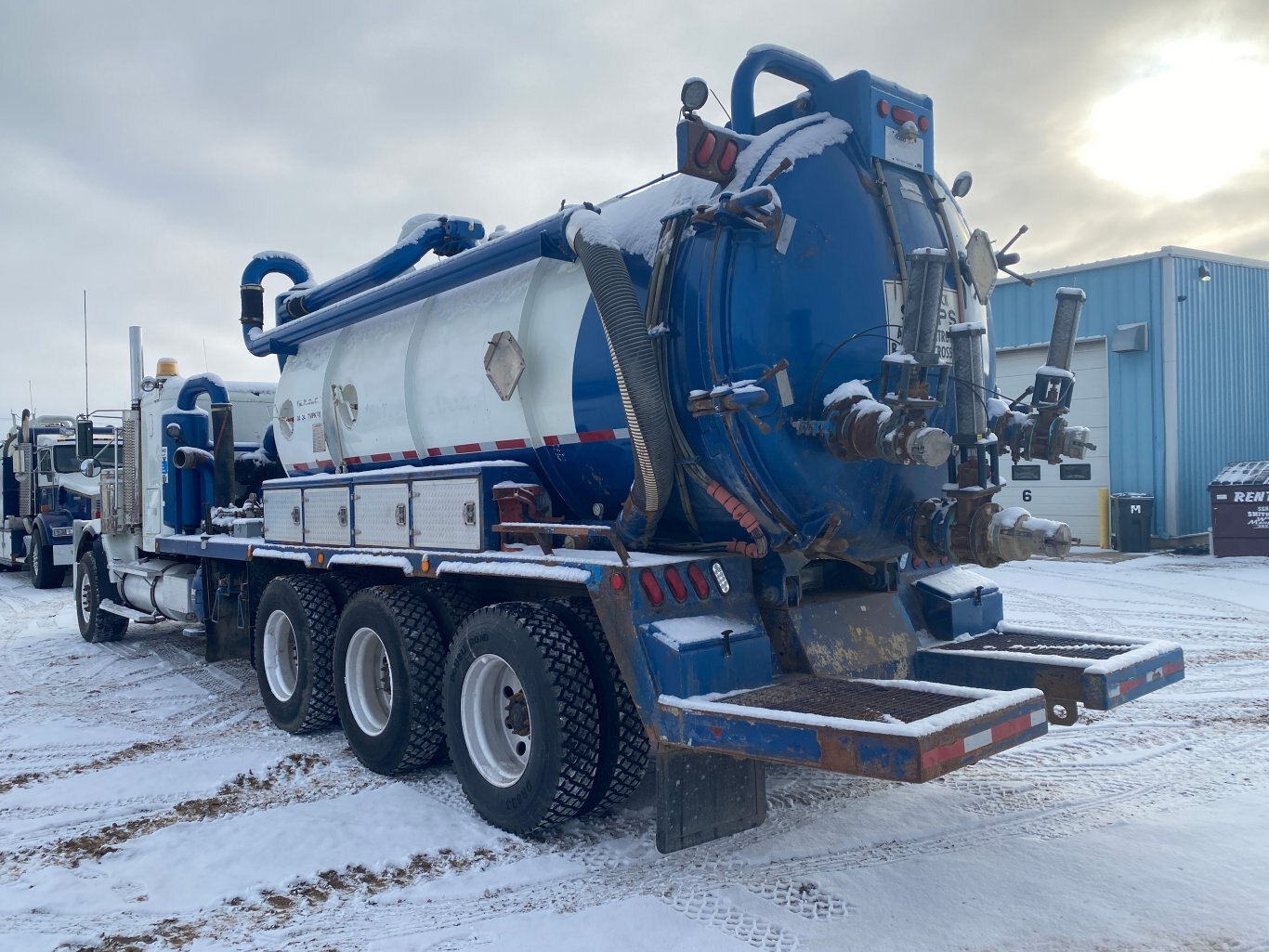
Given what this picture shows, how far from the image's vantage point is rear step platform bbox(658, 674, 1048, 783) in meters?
3.20

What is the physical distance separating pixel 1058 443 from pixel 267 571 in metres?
5.62

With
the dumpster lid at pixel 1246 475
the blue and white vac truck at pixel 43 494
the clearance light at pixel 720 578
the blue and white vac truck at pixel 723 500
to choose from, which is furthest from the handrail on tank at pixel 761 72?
the dumpster lid at pixel 1246 475

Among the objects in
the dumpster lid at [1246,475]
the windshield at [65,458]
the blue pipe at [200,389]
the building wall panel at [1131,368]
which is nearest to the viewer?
the blue pipe at [200,389]

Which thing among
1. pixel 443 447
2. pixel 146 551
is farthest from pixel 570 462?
pixel 146 551

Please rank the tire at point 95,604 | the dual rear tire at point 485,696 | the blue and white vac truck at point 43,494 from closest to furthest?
the dual rear tire at point 485,696 → the tire at point 95,604 → the blue and white vac truck at point 43,494

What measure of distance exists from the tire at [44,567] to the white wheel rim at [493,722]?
46.1 ft

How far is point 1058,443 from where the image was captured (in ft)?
16.0

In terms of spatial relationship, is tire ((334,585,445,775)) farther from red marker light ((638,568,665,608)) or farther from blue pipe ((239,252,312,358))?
blue pipe ((239,252,312,358))

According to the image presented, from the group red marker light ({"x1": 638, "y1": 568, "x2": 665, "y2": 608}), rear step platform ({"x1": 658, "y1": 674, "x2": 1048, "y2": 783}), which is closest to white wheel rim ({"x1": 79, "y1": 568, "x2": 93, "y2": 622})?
red marker light ({"x1": 638, "y1": 568, "x2": 665, "y2": 608})

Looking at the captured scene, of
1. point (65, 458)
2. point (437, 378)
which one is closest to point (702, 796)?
point (437, 378)

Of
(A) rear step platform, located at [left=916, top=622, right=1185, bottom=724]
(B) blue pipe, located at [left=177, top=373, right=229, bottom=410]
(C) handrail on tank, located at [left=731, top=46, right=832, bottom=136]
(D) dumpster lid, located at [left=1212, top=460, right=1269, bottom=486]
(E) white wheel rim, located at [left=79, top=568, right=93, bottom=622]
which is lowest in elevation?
(E) white wheel rim, located at [left=79, top=568, right=93, bottom=622]

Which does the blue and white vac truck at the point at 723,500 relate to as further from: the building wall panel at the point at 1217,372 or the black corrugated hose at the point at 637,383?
the building wall panel at the point at 1217,372

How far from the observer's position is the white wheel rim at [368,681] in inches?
229

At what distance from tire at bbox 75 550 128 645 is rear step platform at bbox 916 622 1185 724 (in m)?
8.95
